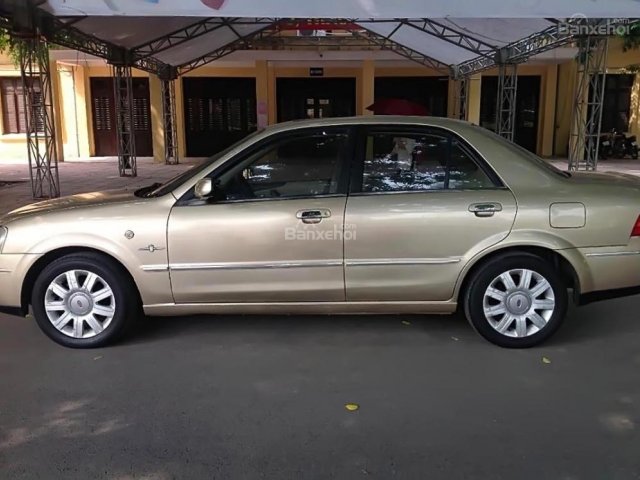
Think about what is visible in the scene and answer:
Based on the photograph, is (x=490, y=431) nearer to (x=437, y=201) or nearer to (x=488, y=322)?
(x=488, y=322)

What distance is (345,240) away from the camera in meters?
4.38

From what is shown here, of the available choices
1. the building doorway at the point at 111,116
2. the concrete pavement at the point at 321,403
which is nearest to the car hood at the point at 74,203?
the concrete pavement at the point at 321,403

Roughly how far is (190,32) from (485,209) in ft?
46.3

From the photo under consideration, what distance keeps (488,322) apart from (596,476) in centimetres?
162

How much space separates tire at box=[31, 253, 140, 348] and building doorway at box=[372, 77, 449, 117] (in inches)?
834

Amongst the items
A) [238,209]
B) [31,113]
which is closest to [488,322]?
[238,209]

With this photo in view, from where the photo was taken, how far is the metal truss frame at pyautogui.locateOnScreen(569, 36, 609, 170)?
13.5 meters

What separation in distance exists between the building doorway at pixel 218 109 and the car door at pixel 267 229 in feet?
66.7

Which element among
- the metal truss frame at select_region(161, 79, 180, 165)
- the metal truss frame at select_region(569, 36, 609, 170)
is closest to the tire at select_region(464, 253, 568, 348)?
the metal truss frame at select_region(569, 36, 609, 170)

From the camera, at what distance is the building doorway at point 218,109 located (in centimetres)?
2436

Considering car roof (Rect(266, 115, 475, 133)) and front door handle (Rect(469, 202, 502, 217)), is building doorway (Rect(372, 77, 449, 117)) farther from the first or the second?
front door handle (Rect(469, 202, 502, 217))

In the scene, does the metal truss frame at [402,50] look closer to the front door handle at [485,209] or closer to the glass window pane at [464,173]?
the glass window pane at [464,173]

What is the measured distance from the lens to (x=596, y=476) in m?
2.92

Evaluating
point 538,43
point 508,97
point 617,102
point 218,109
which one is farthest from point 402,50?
point 617,102
